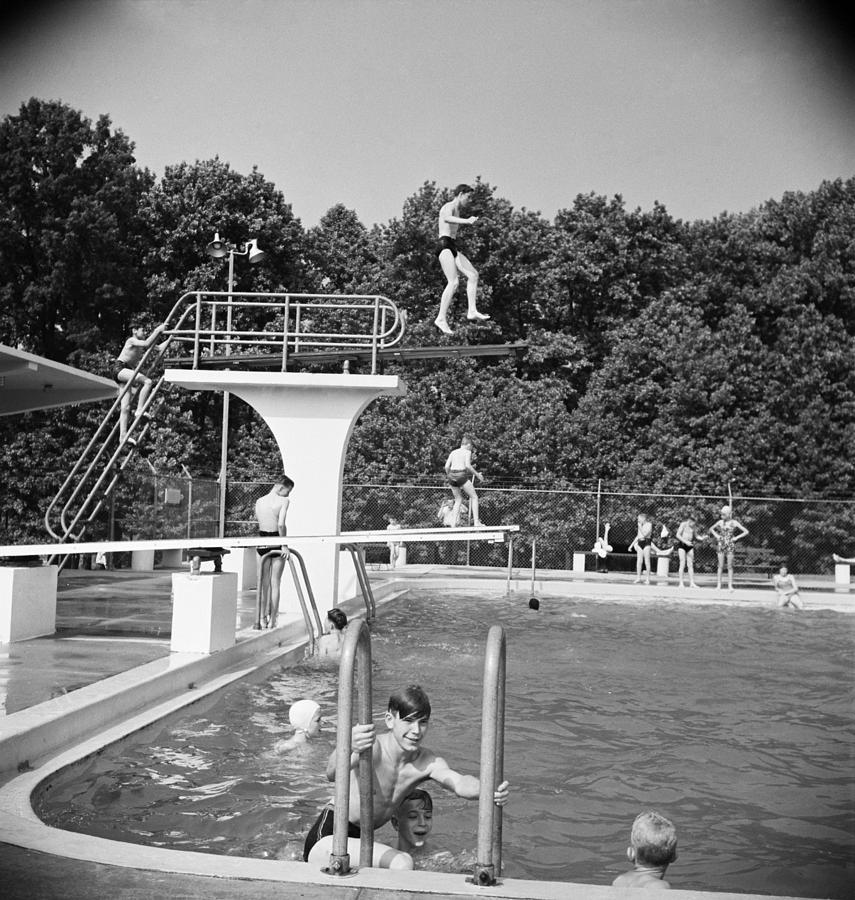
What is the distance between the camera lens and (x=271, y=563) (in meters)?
12.5

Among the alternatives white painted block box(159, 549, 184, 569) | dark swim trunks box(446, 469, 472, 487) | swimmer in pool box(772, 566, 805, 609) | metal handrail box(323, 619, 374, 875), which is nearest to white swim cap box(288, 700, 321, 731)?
metal handrail box(323, 619, 374, 875)

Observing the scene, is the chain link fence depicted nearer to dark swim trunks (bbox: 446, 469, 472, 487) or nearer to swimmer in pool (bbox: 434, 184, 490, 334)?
dark swim trunks (bbox: 446, 469, 472, 487)

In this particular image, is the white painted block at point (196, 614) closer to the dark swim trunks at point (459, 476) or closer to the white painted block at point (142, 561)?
the dark swim trunks at point (459, 476)

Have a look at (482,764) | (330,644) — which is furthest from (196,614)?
Result: (482,764)

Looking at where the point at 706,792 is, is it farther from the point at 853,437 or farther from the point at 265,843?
the point at 853,437

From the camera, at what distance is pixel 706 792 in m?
7.46

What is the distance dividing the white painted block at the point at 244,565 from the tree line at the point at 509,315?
13.7 m

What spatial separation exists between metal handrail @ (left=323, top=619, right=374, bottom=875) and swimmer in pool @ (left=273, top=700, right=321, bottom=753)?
11.6ft

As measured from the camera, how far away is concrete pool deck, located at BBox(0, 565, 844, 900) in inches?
160

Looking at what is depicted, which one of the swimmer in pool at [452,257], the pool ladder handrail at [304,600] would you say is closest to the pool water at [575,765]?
the pool ladder handrail at [304,600]

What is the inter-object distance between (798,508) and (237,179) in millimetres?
22913

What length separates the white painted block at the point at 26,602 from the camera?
10.0 m

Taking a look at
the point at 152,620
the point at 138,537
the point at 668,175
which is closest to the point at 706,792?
the point at 152,620

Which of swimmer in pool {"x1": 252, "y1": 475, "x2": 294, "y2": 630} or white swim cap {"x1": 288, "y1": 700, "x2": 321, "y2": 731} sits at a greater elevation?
swimmer in pool {"x1": 252, "y1": 475, "x2": 294, "y2": 630}
